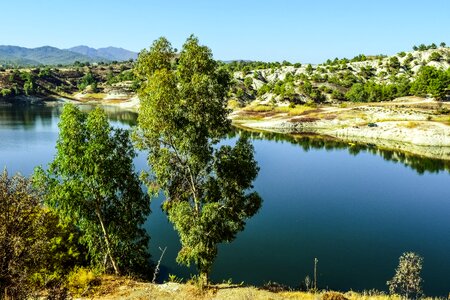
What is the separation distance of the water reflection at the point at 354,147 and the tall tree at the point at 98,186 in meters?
72.3

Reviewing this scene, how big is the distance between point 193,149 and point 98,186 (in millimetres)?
8035

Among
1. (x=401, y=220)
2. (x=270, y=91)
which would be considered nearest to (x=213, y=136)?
(x=401, y=220)

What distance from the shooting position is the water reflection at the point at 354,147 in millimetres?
87875

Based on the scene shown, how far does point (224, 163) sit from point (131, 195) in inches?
324

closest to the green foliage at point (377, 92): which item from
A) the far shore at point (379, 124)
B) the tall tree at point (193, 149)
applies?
the far shore at point (379, 124)

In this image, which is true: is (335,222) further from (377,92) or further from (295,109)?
(377,92)

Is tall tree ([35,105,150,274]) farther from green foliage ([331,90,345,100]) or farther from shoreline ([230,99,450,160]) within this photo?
green foliage ([331,90,345,100])

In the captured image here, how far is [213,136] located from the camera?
26.0 m

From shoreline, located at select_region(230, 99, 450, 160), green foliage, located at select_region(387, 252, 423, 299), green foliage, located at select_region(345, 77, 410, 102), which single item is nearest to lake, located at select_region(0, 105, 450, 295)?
green foliage, located at select_region(387, 252, 423, 299)

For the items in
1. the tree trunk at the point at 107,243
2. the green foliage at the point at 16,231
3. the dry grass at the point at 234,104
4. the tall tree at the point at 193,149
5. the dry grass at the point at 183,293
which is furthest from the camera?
the dry grass at the point at 234,104

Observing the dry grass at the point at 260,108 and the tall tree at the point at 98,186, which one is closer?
the tall tree at the point at 98,186

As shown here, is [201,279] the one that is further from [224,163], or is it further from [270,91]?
[270,91]

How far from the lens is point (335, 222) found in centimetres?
4978

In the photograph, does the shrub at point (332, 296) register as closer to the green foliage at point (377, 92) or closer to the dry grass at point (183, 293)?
the dry grass at point (183, 293)
